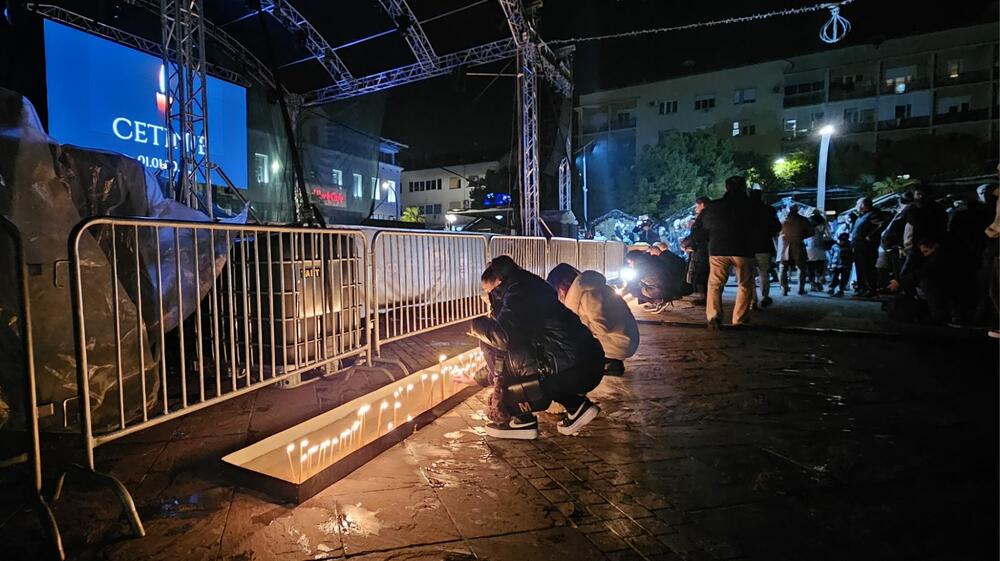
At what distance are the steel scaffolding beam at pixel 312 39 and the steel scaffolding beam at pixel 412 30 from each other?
2077 millimetres

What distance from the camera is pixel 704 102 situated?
36344 mm

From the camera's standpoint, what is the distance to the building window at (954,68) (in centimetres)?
2977

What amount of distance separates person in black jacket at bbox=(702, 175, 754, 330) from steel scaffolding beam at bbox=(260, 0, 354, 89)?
31.5 ft

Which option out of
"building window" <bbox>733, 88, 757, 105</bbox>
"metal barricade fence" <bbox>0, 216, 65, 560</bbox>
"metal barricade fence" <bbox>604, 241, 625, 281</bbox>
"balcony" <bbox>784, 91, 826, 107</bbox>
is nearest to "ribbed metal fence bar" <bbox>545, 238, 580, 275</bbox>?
"metal barricade fence" <bbox>604, 241, 625, 281</bbox>

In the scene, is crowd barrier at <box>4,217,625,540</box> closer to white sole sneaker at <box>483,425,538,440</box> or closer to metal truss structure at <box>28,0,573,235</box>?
white sole sneaker at <box>483,425,538,440</box>

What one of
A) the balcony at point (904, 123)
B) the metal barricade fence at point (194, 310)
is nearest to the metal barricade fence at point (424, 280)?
the metal barricade fence at point (194, 310)

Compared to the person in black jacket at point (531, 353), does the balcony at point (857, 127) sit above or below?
above

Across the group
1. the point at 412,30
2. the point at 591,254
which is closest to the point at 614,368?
the point at 591,254

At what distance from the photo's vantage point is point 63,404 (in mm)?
2707

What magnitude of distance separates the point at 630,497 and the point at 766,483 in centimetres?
71

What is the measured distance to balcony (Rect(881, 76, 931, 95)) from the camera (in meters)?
30.5

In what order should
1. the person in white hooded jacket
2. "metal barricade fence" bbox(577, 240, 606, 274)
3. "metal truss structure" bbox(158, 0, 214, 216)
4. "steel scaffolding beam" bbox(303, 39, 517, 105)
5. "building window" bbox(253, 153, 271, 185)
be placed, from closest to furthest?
the person in white hooded jacket < "metal truss structure" bbox(158, 0, 214, 216) < "metal barricade fence" bbox(577, 240, 606, 274) < "steel scaffolding beam" bbox(303, 39, 517, 105) < "building window" bbox(253, 153, 271, 185)

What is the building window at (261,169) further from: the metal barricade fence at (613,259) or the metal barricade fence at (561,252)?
the metal barricade fence at (613,259)

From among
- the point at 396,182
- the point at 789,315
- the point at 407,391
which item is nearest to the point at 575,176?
the point at 789,315
